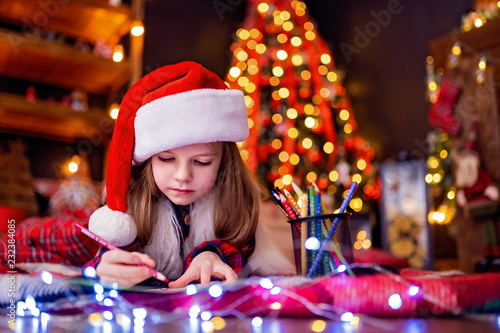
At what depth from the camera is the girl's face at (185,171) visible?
822 millimetres

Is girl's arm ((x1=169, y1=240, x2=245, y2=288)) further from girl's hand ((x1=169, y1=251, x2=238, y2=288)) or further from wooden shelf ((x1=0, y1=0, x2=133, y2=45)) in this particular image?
wooden shelf ((x1=0, y1=0, x2=133, y2=45))

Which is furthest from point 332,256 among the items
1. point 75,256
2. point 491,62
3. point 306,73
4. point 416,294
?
point 306,73

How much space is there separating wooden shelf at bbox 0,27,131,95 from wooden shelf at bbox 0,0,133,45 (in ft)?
0.71

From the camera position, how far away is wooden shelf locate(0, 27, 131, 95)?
2.00 meters

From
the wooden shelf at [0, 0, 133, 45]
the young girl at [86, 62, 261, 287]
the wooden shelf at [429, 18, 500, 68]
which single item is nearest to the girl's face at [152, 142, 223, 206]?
the young girl at [86, 62, 261, 287]

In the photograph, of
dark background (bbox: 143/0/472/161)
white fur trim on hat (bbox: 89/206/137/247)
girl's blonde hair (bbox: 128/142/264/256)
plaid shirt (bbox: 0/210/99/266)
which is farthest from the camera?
dark background (bbox: 143/0/472/161)

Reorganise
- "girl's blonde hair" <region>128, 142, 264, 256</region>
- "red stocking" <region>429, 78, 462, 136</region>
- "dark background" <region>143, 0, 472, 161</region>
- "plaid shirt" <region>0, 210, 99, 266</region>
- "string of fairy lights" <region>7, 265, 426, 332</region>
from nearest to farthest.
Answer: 1. "string of fairy lights" <region>7, 265, 426, 332</region>
2. "girl's blonde hair" <region>128, 142, 264, 256</region>
3. "plaid shirt" <region>0, 210, 99, 266</region>
4. "red stocking" <region>429, 78, 462, 136</region>
5. "dark background" <region>143, 0, 472, 161</region>

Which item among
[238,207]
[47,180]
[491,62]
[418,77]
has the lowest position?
[238,207]

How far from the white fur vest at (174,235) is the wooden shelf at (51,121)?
144 centimetres

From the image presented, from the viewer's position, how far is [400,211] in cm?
279

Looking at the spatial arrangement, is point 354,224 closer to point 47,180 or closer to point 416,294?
point 47,180

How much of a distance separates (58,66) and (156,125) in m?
1.69

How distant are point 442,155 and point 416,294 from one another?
226 cm

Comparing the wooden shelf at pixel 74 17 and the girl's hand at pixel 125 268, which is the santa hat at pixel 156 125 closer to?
the girl's hand at pixel 125 268
